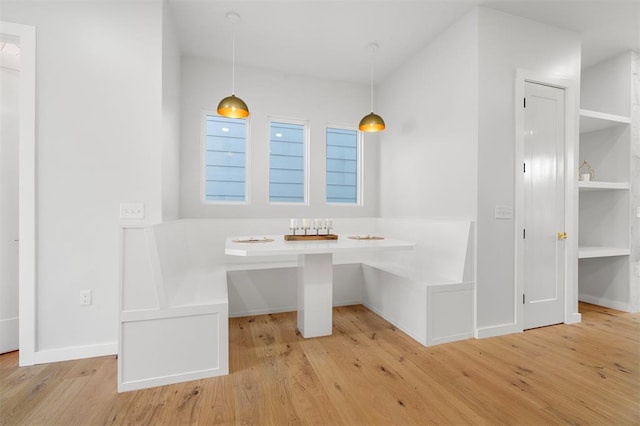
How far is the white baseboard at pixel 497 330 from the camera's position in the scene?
8.78 feet

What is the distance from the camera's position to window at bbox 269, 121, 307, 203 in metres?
4.07

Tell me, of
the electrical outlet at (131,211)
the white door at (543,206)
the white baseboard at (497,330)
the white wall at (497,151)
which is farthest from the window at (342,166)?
the electrical outlet at (131,211)

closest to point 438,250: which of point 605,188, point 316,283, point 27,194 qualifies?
point 316,283

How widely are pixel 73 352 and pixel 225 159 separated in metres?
2.49

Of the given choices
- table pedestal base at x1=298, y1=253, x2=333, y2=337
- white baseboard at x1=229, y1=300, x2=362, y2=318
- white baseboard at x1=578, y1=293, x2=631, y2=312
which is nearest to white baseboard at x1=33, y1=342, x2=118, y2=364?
white baseboard at x1=229, y1=300, x2=362, y2=318

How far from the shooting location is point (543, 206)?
2967 millimetres

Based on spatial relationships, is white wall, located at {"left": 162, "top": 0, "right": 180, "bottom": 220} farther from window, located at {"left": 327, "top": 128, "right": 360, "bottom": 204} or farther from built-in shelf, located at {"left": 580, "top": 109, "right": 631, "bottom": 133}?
built-in shelf, located at {"left": 580, "top": 109, "right": 631, "bottom": 133}

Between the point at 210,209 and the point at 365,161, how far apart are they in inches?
91.2

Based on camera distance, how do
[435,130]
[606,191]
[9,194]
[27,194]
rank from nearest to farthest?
[27,194] → [9,194] → [435,130] → [606,191]

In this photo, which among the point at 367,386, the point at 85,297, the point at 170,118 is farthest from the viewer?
the point at 170,118

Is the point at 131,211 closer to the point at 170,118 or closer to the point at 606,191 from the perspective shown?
the point at 170,118

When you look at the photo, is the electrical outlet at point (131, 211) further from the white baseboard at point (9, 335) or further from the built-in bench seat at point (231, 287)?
the white baseboard at point (9, 335)

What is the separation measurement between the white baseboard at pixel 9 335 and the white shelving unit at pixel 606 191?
5.44 meters

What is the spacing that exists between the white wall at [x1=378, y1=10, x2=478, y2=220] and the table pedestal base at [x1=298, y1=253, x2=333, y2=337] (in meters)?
1.43
